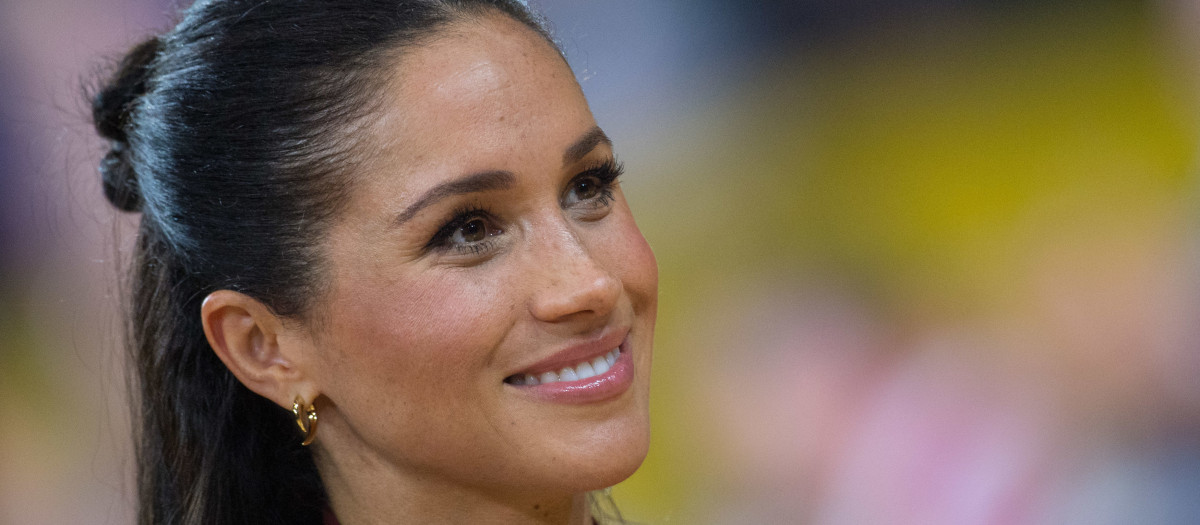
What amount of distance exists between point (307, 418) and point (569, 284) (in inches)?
18.5

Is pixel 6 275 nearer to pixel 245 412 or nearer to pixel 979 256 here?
pixel 245 412

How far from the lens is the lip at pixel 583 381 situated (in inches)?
52.6

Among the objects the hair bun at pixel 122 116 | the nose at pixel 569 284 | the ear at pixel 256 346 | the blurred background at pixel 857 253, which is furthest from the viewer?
the blurred background at pixel 857 253

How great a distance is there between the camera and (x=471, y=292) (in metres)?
1.31

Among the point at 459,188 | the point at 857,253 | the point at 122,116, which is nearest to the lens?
the point at 459,188

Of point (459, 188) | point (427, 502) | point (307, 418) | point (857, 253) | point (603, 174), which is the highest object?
point (857, 253)

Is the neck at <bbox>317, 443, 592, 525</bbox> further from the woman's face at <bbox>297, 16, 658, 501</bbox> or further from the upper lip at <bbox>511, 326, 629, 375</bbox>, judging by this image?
the upper lip at <bbox>511, 326, 629, 375</bbox>

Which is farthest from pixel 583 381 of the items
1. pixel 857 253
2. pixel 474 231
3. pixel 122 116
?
pixel 857 253

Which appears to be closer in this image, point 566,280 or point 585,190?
point 566,280

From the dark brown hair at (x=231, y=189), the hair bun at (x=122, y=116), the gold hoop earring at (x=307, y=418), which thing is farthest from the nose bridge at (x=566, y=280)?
the hair bun at (x=122, y=116)

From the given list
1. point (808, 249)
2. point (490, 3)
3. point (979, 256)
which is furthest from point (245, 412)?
point (979, 256)

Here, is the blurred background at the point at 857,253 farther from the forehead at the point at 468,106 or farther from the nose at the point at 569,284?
the nose at the point at 569,284

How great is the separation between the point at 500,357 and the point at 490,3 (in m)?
0.54

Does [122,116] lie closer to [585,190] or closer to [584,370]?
[585,190]
